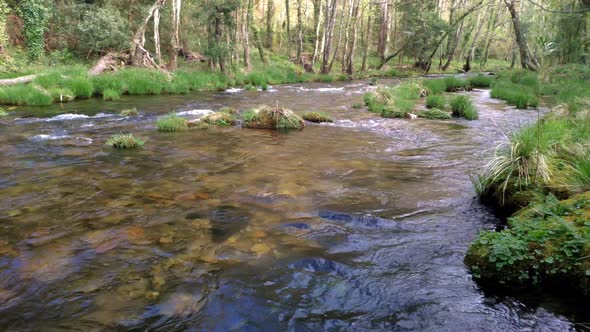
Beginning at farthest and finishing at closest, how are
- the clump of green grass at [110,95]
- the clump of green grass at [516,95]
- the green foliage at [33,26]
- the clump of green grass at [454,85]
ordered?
the clump of green grass at [454,85] < the green foliage at [33,26] < the clump of green grass at [110,95] < the clump of green grass at [516,95]

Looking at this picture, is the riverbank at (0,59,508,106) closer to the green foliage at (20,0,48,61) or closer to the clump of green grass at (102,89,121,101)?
the clump of green grass at (102,89,121,101)

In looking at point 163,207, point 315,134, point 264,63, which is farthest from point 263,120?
point 264,63

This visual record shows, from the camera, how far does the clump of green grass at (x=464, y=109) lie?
13.4m

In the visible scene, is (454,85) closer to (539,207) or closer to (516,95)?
(516,95)

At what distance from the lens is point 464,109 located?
44.7 ft

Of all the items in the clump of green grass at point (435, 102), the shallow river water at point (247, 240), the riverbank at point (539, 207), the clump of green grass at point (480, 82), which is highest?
the clump of green grass at point (480, 82)

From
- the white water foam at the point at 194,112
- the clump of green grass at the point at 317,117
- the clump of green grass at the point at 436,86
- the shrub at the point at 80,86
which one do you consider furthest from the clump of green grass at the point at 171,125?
Result: the clump of green grass at the point at 436,86

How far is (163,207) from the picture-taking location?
19.1 ft

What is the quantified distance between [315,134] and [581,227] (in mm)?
7851

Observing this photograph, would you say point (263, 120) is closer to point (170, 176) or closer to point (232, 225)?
point (170, 176)

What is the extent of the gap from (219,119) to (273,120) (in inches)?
68.7

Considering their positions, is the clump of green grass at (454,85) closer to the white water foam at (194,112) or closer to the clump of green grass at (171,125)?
the white water foam at (194,112)

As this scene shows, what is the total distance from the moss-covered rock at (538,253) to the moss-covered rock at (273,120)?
Result: 27.1ft

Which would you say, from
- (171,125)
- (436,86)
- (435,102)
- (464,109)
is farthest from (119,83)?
(436,86)
